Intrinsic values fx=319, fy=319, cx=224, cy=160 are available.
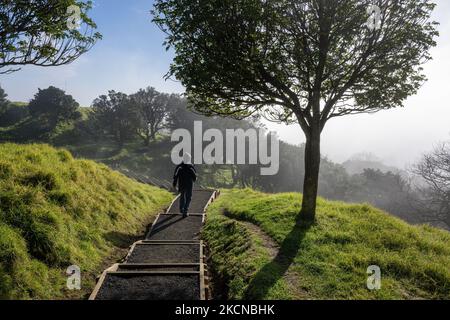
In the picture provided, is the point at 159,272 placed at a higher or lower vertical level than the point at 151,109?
lower

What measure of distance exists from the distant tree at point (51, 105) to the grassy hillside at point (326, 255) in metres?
59.1

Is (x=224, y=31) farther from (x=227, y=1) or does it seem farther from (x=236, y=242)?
(x=236, y=242)

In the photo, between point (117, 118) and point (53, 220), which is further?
point (117, 118)

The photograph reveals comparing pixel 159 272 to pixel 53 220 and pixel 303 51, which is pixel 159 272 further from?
pixel 303 51

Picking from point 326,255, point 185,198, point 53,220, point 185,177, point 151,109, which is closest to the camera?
point 326,255

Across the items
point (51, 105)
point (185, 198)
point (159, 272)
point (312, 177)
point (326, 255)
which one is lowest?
point (159, 272)

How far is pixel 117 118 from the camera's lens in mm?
63219

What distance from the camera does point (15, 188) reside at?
29.0 ft

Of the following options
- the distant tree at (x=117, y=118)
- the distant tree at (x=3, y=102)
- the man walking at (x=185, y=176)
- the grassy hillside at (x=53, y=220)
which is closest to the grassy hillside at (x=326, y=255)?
the man walking at (x=185, y=176)

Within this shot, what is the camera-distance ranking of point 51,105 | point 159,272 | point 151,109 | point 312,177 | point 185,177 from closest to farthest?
point 159,272, point 312,177, point 185,177, point 51,105, point 151,109

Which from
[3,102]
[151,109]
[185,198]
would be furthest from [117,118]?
[185,198]

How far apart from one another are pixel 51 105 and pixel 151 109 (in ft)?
64.1

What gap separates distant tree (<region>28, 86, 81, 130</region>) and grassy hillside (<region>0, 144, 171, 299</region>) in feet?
177
